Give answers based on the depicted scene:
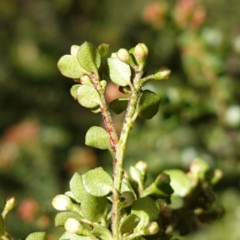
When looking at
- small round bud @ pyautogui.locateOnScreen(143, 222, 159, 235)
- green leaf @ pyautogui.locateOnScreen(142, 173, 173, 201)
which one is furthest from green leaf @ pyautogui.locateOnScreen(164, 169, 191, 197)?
small round bud @ pyautogui.locateOnScreen(143, 222, 159, 235)

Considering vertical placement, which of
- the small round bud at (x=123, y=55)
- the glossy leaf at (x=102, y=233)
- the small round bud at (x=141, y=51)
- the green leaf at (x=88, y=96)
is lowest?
the glossy leaf at (x=102, y=233)

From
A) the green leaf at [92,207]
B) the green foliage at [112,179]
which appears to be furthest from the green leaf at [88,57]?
the green leaf at [92,207]

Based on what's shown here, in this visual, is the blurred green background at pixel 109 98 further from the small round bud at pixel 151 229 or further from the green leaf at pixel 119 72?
the small round bud at pixel 151 229

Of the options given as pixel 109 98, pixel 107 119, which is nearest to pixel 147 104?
pixel 107 119

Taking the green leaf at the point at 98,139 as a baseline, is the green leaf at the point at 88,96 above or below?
above

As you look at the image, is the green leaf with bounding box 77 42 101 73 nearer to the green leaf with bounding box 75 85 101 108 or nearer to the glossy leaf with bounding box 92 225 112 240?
the green leaf with bounding box 75 85 101 108

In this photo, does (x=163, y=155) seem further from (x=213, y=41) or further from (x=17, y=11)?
(x=17, y=11)
